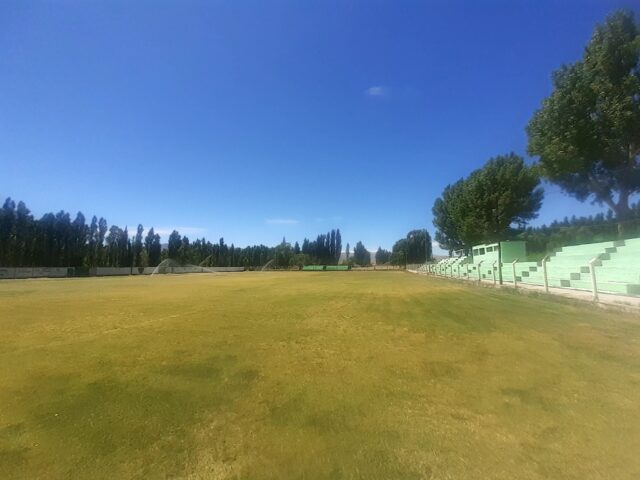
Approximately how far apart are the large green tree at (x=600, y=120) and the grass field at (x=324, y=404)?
17.4m

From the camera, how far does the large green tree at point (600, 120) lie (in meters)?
18.8

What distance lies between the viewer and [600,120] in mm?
19703

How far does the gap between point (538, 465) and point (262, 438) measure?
6.29ft

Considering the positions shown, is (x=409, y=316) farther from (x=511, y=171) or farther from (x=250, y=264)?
(x=250, y=264)

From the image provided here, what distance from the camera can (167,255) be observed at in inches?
4099

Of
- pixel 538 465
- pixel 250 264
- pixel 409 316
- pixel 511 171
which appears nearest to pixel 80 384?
pixel 538 465

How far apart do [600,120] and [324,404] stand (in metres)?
23.0

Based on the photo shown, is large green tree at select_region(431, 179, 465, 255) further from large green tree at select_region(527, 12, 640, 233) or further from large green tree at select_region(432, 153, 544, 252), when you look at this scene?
large green tree at select_region(527, 12, 640, 233)

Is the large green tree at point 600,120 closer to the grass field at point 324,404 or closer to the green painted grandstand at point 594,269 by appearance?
the green painted grandstand at point 594,269

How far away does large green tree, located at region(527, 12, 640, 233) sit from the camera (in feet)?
61.7

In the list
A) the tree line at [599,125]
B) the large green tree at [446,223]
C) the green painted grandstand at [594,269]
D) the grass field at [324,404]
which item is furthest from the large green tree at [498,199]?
the grass field at [324,404]

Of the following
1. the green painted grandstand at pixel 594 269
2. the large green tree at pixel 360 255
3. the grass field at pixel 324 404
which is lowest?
the grass field at pixel 324 404

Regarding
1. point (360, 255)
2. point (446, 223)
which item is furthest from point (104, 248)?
point (360, 255)

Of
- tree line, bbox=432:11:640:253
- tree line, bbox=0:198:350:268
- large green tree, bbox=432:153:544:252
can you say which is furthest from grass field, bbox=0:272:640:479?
tree line, bbox=0:198:350:268
